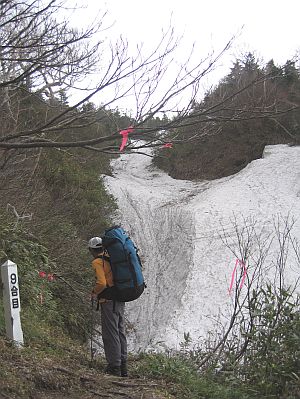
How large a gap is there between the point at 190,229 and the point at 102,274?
12894 millimetres

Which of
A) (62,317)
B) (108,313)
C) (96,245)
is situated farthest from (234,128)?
(108,313)

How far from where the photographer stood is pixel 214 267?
47.0 ft

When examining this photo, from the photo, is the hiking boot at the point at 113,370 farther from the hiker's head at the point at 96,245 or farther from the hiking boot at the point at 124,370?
the hiker's head at the point at 96,245

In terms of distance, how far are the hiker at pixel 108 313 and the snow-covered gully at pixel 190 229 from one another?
14.1 ft

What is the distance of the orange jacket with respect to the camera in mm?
5062

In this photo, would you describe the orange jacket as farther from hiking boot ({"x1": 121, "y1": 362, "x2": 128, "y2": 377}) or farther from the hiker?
hiking boot ({"x1": 121, "y1": 362, "x2": 128, "y2": 377})

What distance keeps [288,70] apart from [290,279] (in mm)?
9315

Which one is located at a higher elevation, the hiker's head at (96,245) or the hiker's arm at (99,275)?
the hiker's head at (96,245)

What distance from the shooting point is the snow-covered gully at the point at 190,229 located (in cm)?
1153

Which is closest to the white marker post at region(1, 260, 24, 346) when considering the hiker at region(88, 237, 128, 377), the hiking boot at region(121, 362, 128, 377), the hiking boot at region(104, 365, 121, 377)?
the hiker at region(88, 237, 128, 377)

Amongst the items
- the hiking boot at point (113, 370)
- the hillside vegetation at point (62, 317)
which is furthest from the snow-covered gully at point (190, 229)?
the hiking boot at point (113, 370)

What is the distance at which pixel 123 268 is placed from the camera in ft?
16.6

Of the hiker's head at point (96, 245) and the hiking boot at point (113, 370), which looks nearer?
the hiking boot at point (113, 370)

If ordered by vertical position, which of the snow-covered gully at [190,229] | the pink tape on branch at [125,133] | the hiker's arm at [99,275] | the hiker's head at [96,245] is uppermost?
the pink tape on branch at [125,133]
